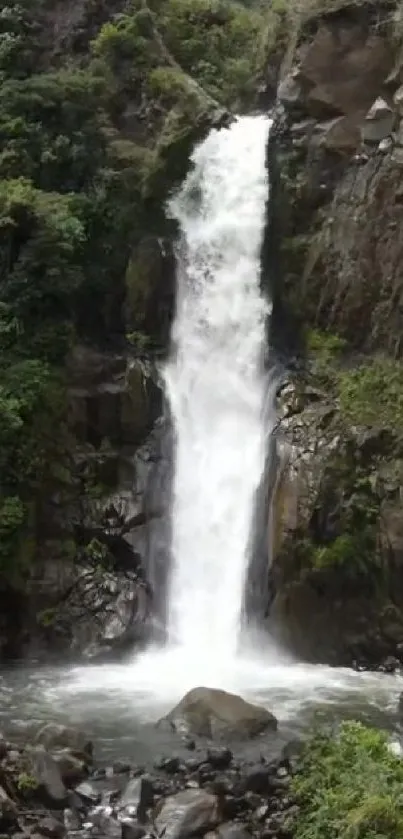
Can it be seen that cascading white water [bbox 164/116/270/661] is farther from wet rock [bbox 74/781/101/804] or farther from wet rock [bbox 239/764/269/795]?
wet rock [bbox 74/781/101/804]

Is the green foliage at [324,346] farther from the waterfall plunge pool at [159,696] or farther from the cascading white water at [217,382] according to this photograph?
the waterfall plunge pool at [159,696]

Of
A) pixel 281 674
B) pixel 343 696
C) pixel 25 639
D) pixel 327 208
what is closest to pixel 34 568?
pixel 25 639

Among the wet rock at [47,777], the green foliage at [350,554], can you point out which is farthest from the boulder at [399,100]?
the wet rock at [47,777]

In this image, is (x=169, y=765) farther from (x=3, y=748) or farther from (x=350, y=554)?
(x=350, y=554)

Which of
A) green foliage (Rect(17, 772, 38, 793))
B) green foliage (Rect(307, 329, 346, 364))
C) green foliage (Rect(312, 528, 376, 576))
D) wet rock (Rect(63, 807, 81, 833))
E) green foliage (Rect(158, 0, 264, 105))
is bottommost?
wet rock (Rect(63, 807, 81, 833))

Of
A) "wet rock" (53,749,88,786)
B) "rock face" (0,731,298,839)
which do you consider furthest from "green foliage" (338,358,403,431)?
"wet rock" (53,749,88,786)

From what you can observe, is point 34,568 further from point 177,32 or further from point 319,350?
point 177,32

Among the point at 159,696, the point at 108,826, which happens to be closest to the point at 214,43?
the point at 159,696
